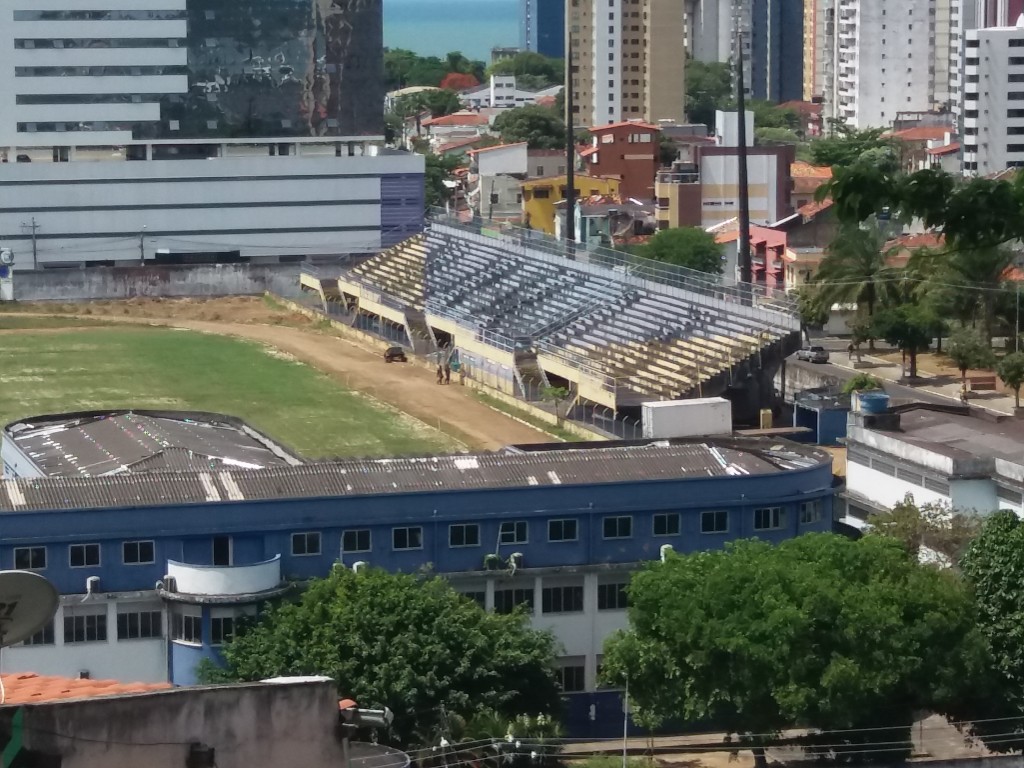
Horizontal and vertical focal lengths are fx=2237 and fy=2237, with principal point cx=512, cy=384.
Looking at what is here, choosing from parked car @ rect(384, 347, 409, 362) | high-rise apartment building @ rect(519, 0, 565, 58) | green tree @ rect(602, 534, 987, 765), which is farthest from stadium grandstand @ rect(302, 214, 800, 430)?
high-rise apartment building @ rect(519, 0, 565, 58)

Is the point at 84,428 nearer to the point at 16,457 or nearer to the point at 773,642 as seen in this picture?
the point at 16,457

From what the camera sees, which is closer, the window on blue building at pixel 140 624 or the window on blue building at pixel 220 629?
the window on blue building at pixel 220 629

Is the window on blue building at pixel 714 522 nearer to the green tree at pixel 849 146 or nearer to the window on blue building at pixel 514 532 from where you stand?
the window on blue building at pixel 514 532

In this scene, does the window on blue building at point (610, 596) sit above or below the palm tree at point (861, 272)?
below

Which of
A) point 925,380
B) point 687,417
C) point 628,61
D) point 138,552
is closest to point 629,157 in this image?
point 628,61

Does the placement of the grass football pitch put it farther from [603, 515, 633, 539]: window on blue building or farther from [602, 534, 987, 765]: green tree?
[602, 534, 987, 765]: green tree

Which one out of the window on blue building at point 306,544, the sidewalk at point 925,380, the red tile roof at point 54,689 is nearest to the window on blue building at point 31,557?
the window on blue building at point 306,544
